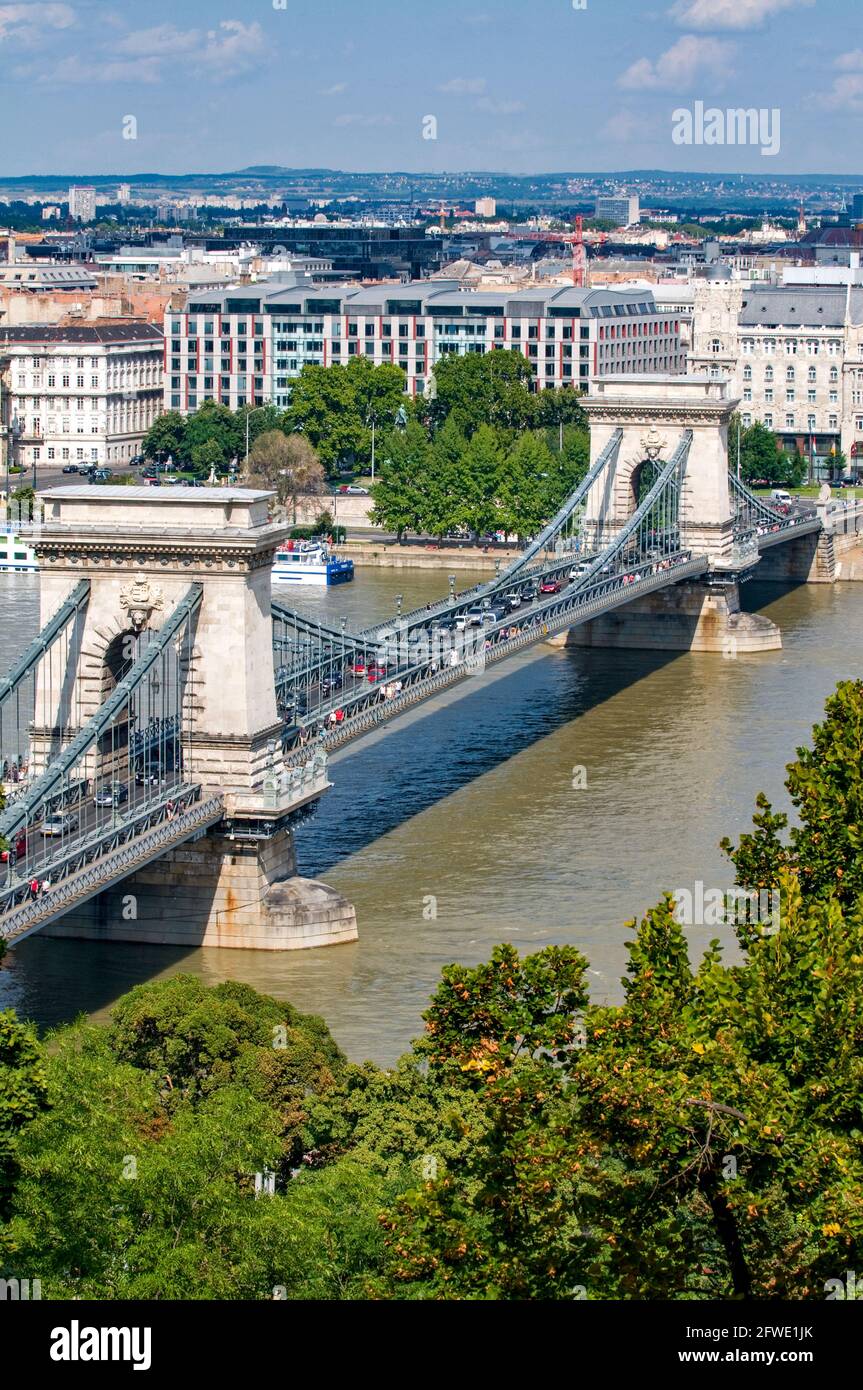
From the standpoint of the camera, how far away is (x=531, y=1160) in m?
20.3

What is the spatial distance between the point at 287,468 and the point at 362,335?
19.2m

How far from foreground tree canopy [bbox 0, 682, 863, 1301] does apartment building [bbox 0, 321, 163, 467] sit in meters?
79.9

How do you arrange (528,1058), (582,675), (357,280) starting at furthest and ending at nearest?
(357,280) → (582,675) → (528,1058)

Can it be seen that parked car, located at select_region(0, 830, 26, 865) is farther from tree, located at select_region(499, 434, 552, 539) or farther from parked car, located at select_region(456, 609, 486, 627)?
tree, located at select_region(499, 434, 552, 539)

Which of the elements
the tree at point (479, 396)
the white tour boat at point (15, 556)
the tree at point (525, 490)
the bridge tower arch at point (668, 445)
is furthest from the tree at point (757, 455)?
the white tour boat at point (15, 556)

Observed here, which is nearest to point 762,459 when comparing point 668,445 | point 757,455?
point 757,455

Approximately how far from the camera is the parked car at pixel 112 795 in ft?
125

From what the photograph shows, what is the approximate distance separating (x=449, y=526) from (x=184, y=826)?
4766 centimetres

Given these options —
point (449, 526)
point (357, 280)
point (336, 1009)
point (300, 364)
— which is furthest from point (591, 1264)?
point (357, 280)

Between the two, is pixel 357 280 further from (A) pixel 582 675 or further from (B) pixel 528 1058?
(B) pixel 528 1058

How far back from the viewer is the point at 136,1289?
67.9ft

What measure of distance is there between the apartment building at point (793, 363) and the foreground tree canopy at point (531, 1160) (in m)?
80.7

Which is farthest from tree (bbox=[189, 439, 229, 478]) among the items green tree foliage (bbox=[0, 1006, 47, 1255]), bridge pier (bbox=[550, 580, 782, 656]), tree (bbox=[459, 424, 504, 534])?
green tree foliage (bbox=[0, 1006, 47, 1255])

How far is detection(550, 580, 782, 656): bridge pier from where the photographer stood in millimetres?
68688
